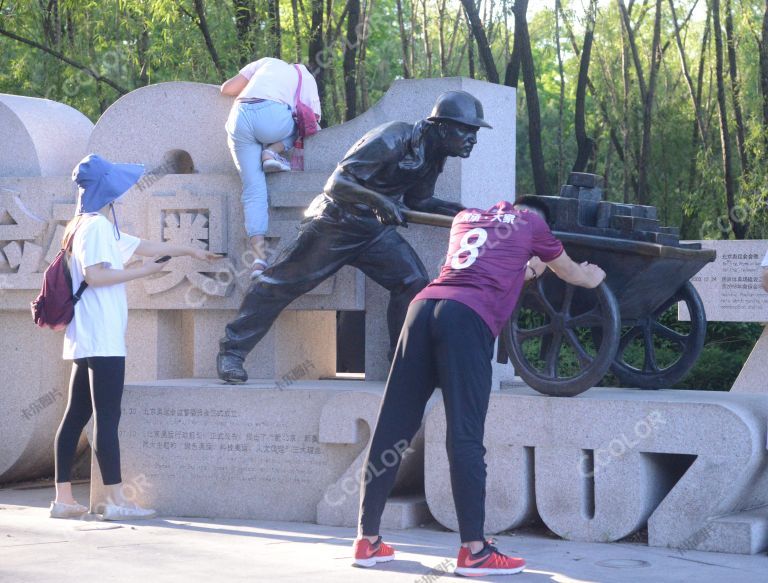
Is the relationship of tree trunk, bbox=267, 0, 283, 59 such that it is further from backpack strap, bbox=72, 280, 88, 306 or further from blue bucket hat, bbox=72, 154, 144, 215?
backpack strap, bbox=72, 280, 88, 306

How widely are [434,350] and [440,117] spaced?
1.91 meters

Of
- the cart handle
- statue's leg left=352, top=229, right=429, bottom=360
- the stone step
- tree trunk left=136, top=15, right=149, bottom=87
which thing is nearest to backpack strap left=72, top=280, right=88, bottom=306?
statue's leg left=352, top=229, right=429, bottom=360

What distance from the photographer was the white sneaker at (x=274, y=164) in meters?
8.12

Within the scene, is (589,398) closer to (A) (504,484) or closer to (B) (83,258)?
(A) (504,484)

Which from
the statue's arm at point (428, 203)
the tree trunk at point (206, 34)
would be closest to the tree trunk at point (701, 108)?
the tree trunk at point (206, 34)

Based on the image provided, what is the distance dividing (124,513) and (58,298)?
4.17 feet

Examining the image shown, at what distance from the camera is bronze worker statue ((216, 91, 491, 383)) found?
6.90m

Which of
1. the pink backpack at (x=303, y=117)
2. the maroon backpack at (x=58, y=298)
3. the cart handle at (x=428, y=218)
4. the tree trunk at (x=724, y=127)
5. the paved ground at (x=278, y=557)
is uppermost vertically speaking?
the tree trunk at (x=724, y=127)

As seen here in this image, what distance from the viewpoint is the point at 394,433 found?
542 cm

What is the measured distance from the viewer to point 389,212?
22.3 feet

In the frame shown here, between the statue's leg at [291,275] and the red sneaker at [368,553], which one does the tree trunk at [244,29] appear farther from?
the red sneaker at [368,553]

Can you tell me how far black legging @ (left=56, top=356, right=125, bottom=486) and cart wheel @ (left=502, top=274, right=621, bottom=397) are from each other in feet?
7.14

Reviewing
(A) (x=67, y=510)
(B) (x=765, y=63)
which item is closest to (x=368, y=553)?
(A) (x=67, y=510)

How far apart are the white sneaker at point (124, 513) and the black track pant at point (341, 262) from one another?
4.52ft
